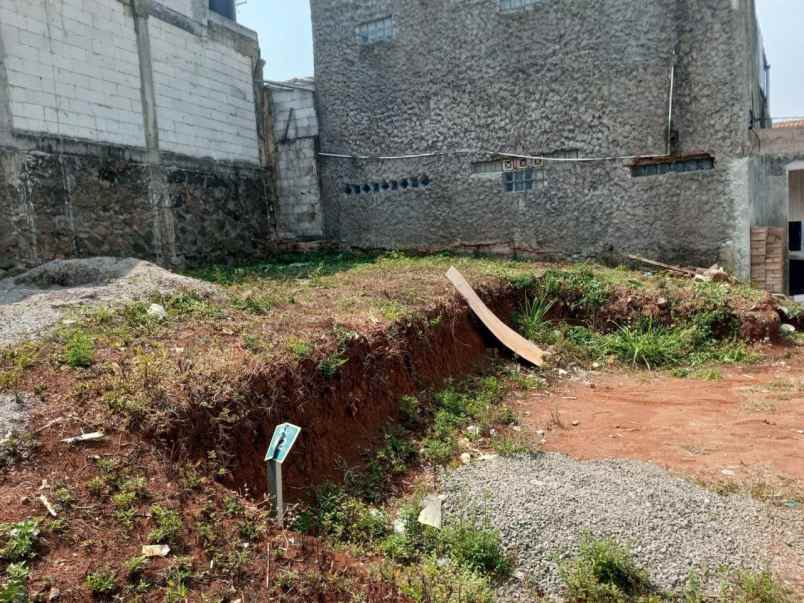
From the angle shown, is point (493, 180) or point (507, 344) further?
point (493, 180)

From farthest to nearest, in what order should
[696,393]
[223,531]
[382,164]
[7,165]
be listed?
1. [382,164]
2. [7,165]
3. [696,393]
4. [223,531]

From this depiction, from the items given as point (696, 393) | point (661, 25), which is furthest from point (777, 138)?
point (696, 393)

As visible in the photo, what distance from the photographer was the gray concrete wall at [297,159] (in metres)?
13.1

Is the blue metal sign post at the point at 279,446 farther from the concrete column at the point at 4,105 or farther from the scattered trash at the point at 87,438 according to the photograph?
the concrete column at the point at 4,105

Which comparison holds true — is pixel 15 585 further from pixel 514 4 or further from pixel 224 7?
→ pixel 224 7

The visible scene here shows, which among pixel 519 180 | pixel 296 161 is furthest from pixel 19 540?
pixel 296 161

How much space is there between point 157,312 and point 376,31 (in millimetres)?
8942

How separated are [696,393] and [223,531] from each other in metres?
5.70

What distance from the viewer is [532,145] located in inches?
450

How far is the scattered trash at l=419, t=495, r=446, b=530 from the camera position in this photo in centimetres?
436

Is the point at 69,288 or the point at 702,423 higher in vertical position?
the point at 69,288

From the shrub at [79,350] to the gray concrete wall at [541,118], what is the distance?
837cm

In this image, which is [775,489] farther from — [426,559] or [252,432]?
[252,432]

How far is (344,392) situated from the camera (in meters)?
5.58
